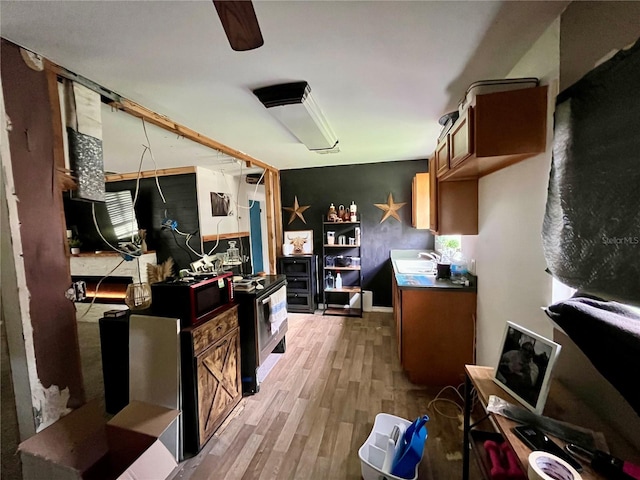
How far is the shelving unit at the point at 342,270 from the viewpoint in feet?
13.5

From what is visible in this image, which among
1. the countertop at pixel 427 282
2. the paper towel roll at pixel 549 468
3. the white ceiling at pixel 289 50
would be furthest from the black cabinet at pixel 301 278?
the paper towel roll at pixel 549 468

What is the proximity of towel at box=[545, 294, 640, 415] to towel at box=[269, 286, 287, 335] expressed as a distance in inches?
84.8

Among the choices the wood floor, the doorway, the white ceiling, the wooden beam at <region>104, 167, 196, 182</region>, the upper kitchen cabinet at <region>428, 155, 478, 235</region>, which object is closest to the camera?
the white ceiling

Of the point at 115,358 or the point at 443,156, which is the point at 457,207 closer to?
the point at 443,156

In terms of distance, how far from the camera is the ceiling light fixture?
1.62 meters

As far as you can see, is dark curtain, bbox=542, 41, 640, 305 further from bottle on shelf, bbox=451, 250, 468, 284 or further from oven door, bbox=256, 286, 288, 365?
oven door, bbox=256, 286, 288, 365

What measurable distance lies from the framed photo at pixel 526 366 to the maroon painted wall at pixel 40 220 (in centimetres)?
221

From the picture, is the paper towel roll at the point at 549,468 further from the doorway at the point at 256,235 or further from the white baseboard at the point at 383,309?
the doorway at the point at 256,235

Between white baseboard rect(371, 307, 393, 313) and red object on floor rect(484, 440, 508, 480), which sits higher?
red object on floor rect(484, 440, 508, 480)

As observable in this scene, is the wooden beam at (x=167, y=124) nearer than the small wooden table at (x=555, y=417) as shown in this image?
No

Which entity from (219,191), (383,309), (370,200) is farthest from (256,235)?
(383,309)

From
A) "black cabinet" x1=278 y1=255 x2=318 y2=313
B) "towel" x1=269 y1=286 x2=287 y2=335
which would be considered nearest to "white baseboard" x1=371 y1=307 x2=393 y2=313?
"black cabinet" x1=278 y1=255 x2=318 y2=313

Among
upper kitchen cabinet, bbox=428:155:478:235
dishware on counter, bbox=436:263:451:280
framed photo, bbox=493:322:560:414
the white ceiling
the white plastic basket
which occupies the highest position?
the white ceiling

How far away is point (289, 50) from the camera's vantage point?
128 centimetres
